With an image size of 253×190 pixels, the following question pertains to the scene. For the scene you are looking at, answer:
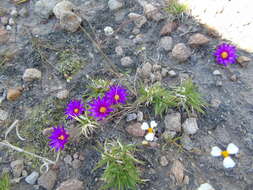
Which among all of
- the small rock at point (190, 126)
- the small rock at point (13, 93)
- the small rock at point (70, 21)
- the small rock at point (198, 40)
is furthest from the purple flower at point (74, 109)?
the small rock at point (198, 40)

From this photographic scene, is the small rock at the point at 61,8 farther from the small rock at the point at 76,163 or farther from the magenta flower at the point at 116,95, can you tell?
the small rock at the point at 76,163

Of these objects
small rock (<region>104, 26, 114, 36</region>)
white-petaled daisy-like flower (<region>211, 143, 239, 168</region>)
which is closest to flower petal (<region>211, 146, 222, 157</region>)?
white-petaled daisy-like flower (<region>211, 143, 239, 168</region>)

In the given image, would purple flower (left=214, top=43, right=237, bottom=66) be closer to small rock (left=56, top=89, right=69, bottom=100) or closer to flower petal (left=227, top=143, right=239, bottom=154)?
flower petal (left=227, top=143, right=239, bottom=154)

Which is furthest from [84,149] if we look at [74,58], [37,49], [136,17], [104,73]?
[136,17]

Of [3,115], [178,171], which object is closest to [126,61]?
[178,171]

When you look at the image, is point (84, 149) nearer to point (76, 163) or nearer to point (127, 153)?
point (76, 163)

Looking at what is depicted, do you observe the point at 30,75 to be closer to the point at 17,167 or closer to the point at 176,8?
the point at 17,167
